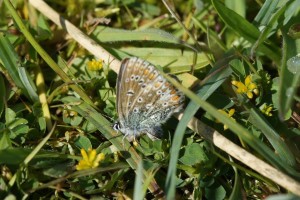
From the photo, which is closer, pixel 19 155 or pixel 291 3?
pixel 19 155

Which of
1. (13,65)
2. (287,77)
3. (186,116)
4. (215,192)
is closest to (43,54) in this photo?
(13,65)

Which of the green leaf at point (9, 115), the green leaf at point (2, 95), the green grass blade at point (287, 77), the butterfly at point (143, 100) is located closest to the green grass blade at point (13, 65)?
the green leaf at point (2, 95)

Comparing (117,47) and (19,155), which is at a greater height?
(117,47)

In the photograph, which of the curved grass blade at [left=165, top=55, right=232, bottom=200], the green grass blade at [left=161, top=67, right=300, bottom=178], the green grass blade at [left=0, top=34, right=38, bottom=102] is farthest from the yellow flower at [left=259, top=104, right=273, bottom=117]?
the green grass blade at [left=0, top=34, right=38, bottom=102]

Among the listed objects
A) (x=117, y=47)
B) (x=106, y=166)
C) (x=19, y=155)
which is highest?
(x=117, y=47)

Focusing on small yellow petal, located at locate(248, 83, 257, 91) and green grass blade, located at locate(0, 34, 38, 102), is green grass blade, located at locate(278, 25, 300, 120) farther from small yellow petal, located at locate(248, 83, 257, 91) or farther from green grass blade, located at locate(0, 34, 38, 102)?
green grass blade, located at locate(0, 34, 38, 102)

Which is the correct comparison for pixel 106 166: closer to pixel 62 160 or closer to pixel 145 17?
pixel 62 160

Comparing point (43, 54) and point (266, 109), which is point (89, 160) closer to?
point (43, 54)

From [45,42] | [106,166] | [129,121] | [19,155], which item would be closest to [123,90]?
[129,121]
